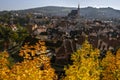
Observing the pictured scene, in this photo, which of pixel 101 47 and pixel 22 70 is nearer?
pixel 22 70

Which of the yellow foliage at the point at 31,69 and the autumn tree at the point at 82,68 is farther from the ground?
the yellow foliage at the point at 31,69

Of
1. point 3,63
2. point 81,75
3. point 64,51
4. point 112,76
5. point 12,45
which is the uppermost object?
point 3,63

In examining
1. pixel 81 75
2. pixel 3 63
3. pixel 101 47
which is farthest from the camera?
pixel 101 47

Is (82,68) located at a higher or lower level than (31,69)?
lower

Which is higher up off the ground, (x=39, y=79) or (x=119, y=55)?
(x=39, y=79)

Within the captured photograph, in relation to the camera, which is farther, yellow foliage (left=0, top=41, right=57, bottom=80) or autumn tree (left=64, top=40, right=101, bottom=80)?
autumn tree (left=64, top=40, right=101, bottom=80)

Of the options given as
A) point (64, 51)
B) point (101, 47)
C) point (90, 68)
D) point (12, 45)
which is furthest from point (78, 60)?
point (12, 45)

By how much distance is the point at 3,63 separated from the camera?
27297mm

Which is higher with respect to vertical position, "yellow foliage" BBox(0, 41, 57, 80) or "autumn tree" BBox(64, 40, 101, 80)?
"yellow foliage" BBox(0, 41, 57, 80)

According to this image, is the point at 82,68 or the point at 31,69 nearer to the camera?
the point at 31,69

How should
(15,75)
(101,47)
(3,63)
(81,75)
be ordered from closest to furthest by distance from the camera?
(15,75) → (3,63) → (81,75) → (101,47)

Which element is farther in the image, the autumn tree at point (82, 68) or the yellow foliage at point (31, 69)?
the autumn tree at point (82, 68)

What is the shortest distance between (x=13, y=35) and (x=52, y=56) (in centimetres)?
4219

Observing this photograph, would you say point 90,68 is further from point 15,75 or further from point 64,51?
point 64,51
